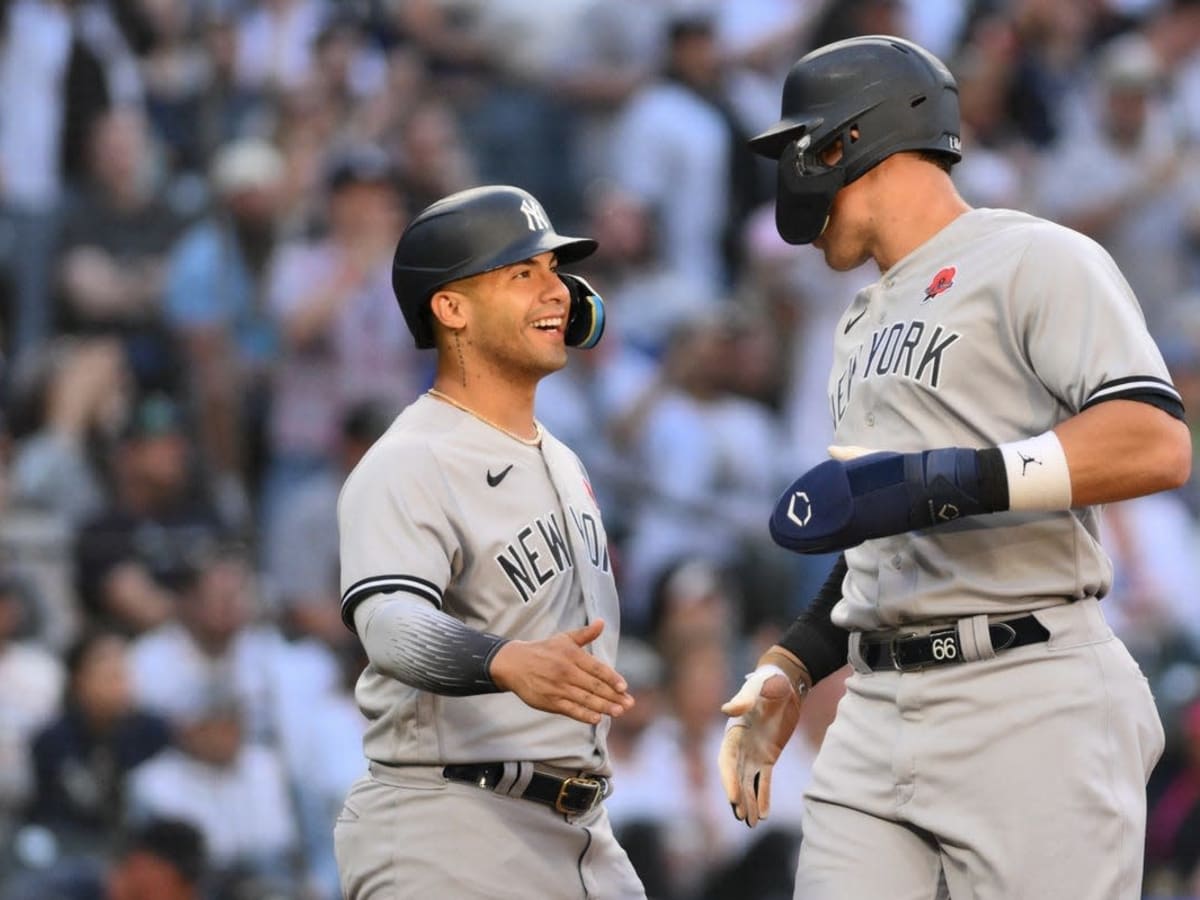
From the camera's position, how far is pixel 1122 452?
314 cm

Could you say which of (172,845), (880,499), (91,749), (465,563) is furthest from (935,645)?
(91,749)

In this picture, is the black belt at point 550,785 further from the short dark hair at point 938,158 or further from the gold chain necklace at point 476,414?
the short dark hair at point 938,158

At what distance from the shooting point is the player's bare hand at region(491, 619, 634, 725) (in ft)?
10.3

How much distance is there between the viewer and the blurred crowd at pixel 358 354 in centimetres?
689

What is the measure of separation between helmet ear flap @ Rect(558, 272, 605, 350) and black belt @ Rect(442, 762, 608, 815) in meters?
0.83

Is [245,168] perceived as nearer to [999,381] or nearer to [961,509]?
[999,381]

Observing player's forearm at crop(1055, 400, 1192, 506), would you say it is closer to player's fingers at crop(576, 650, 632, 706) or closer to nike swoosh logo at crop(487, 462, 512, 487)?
player's fingers at crop(576, 650, 632, 706)

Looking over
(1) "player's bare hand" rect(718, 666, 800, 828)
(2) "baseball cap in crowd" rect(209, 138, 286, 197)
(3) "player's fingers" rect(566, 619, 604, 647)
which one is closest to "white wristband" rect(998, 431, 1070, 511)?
(3) "player's fingers" rect(566, 619, 604, 647)

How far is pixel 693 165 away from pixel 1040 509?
6.33m

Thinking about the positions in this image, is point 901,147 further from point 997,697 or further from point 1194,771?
point 1194,771

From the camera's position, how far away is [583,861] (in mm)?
3742

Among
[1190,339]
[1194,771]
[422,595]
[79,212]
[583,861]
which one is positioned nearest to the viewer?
Result: [422,595]

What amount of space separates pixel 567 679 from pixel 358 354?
5.06m

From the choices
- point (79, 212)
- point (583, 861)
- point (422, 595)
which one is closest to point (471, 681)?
point (422, 595)
